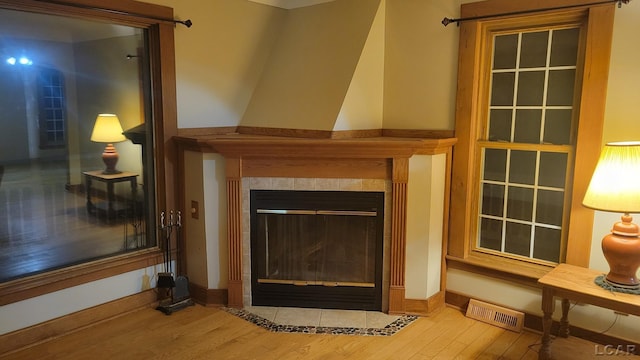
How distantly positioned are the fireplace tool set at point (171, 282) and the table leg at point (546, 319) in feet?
8.23

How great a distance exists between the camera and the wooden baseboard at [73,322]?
9.75 ft

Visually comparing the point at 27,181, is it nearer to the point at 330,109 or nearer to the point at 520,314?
the point at 330,109

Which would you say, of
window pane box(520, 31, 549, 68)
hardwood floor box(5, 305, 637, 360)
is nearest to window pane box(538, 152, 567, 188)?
window pane box(520, 31, 549, 68)

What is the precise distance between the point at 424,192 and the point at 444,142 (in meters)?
0.39

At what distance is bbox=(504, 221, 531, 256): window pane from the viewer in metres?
3.40

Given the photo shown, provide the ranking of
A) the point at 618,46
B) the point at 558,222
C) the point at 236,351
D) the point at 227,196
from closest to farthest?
1. the point at 618,46
2. the point at 236,351
3. the point at 558,222
4. the point at 227,196

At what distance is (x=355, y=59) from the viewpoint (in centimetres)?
368

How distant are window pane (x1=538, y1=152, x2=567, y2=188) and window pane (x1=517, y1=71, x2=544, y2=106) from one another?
1.23 feet

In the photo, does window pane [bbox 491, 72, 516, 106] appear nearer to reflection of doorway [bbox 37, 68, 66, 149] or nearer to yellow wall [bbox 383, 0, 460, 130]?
yellow wall [bbox 383, 0, 460, 130]

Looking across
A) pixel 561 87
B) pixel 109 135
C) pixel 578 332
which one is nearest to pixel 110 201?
pixel 109 135

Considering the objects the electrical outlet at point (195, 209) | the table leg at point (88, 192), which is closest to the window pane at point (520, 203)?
the electrical outlet at point (195, 209)

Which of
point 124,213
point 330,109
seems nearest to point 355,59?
point 330,109

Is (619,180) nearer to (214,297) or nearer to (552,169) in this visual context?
(552,169)

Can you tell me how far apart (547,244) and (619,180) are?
891mm
